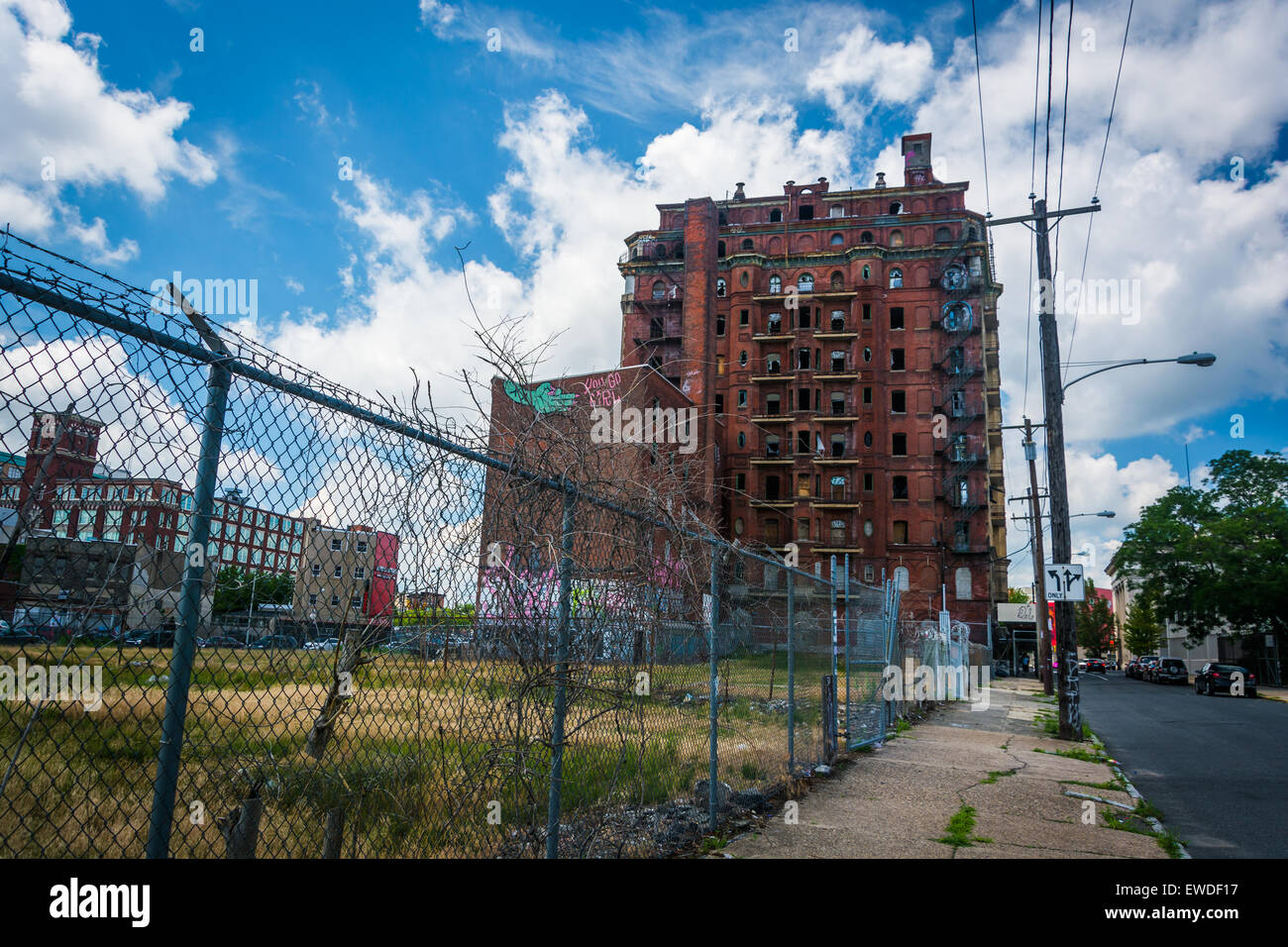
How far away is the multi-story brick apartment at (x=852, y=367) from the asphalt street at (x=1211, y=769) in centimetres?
2650

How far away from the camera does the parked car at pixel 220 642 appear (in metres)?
2.57

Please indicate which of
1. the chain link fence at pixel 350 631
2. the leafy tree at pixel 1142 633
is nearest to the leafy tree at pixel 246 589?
the chain link fence at pixel 350 631

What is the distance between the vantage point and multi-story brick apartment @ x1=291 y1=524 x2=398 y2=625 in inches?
118

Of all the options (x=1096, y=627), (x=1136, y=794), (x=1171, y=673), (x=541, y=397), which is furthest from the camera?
(x=1096, y=627)

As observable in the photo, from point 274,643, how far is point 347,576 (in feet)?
1.34

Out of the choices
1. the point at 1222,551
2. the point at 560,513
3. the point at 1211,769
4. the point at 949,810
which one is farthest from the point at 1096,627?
the point at 560,513

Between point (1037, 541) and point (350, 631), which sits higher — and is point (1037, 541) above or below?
above

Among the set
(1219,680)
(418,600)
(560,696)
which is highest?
(418,600)

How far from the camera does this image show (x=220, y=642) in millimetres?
2627

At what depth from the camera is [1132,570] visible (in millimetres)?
50312

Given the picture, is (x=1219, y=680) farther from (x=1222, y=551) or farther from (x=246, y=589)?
(x=246, y=589)

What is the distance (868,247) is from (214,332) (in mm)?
53189

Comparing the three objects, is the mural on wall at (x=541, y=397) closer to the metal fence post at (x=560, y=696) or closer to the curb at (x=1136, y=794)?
the metal fence post at (x=560, y=696)
